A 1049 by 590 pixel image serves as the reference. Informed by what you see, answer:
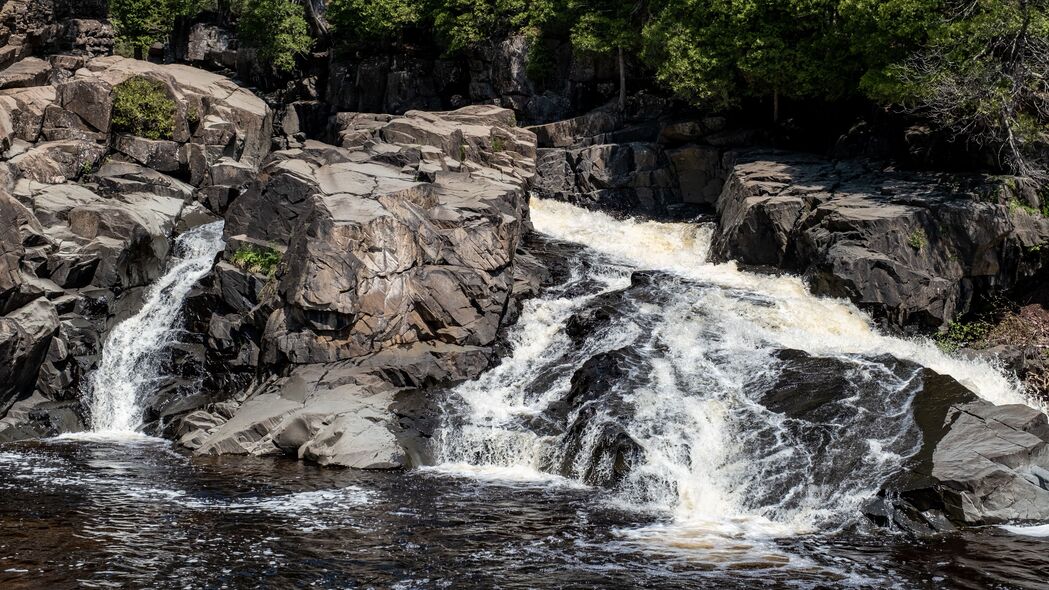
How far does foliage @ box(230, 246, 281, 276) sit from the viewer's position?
28.9 m

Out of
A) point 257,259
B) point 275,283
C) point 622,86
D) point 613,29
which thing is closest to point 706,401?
point 275,283

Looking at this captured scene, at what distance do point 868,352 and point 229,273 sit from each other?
19312mm

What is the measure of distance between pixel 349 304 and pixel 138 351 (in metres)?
7.69

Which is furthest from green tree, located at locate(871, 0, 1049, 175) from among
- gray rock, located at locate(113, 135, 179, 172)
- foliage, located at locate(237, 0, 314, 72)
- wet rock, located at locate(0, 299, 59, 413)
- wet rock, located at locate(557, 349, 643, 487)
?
foliage, located at locate(237, 0, 314, 72)

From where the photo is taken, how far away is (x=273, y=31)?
175 feet

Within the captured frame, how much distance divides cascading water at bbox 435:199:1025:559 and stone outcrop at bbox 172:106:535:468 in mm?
A: 1660

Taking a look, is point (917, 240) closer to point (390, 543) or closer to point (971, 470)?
point (971, 470)

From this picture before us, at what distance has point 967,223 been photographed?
90.2 feet

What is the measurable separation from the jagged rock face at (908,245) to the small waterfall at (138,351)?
2009 centimetres

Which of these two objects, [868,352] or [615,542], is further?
[868,352]

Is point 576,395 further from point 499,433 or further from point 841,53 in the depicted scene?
point 841,53

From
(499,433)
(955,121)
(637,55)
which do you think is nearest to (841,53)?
(955,121)

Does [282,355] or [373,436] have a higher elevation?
[282,355]

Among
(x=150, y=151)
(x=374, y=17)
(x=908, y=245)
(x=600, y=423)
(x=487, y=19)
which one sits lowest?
(x=600, y=423)
